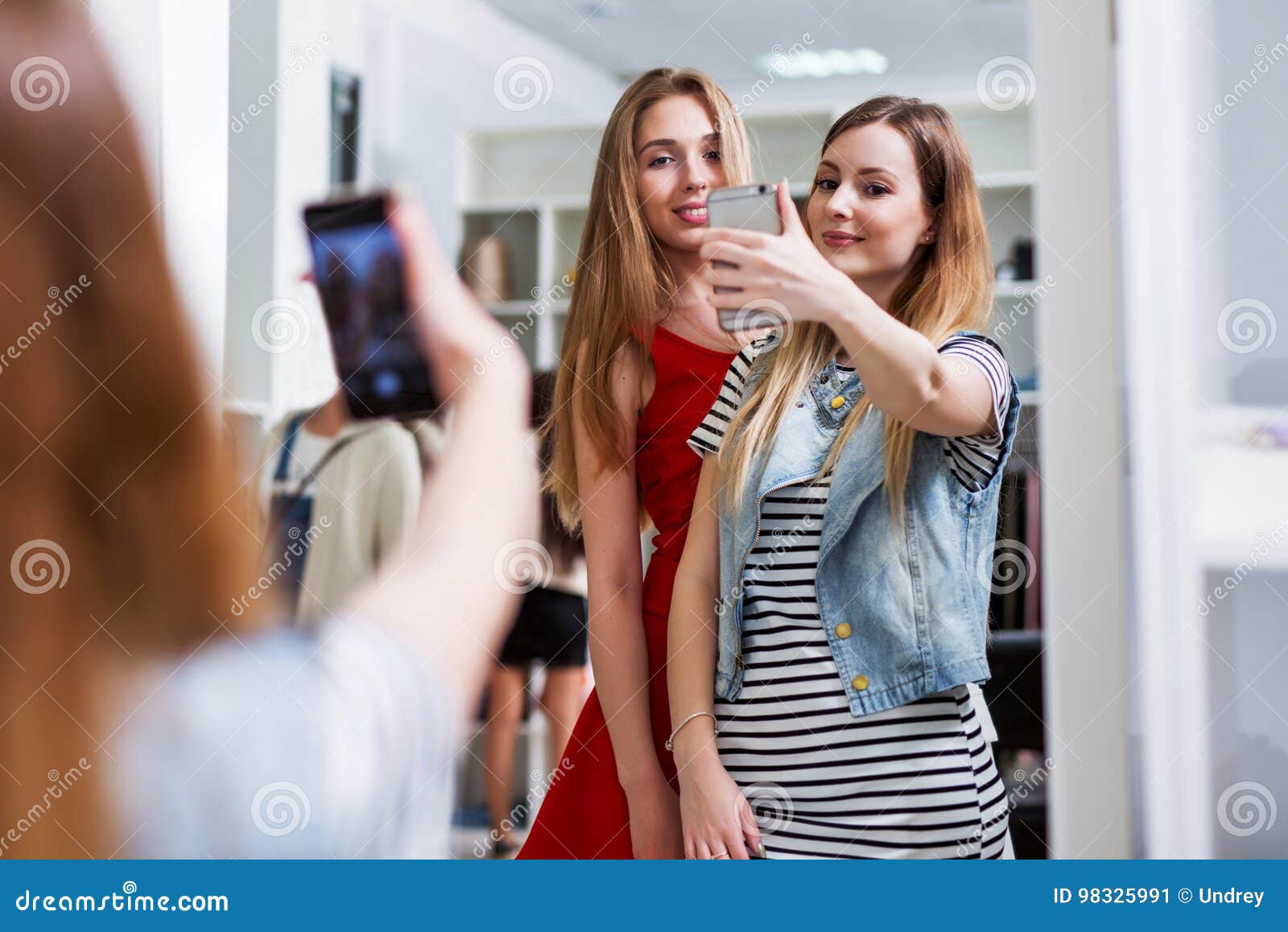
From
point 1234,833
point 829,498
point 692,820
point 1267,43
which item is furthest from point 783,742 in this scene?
point 1267,43

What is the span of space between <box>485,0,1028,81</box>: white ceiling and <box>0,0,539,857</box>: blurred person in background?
1215 millimetres

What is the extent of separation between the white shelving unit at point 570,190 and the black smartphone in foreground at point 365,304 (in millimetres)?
189

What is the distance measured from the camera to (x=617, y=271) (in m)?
1.42

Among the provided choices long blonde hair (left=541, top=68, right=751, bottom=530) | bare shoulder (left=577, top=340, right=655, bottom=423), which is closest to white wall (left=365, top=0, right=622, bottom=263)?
→ long blonde hair (left=541, top=68, right=751, bottom=530)

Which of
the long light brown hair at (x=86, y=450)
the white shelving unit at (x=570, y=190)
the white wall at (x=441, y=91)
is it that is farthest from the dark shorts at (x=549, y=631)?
the long light brown hair at (x=86, y=450)

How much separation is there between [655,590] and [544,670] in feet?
3.91

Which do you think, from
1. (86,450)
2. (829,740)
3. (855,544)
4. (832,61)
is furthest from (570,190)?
(86,450)

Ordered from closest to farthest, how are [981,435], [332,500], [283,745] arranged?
1. [283,745]
2. [981,435]
3. [332,500]

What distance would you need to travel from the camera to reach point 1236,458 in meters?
1.44

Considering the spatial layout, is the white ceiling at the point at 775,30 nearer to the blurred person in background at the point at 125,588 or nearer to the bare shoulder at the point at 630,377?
the bare shoulder at the point at 630,377

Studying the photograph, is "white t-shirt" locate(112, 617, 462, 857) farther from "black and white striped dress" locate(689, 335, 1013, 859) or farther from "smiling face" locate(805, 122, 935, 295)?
"smiling face" locate(805, 122, 935, 295)

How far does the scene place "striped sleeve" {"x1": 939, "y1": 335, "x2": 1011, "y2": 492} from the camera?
1.09m

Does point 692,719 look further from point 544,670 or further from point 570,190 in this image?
point 544,670

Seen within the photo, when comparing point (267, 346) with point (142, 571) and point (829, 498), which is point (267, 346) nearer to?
point (829, 498)
